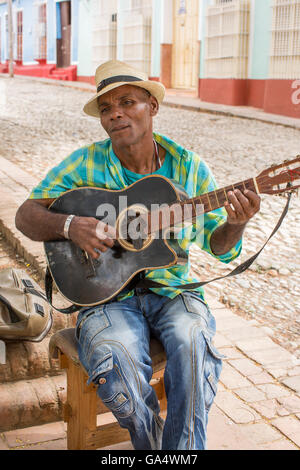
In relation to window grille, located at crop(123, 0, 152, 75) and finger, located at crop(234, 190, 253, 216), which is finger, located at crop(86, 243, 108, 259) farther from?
window grille, located at crop(123, 0, 152, 75)

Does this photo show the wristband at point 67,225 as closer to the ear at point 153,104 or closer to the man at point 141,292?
the man at point 141,292

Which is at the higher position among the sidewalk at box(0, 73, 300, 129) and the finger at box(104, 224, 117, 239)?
the sidewalk at box(0, 73, 300, 129)

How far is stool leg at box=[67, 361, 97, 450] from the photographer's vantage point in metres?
2.41

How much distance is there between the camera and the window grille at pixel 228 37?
47.0 ft

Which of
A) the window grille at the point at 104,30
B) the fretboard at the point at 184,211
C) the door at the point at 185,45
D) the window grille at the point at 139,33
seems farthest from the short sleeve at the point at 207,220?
the window grille at the point at 104,30

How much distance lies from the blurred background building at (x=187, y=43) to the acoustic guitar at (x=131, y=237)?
11.1m

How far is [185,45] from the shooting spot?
58.5 feet

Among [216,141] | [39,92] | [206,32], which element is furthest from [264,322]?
[39,92]

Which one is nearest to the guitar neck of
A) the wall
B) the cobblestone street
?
the cobblestone street

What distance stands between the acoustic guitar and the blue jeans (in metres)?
0.13

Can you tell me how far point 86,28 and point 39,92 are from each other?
4807mm

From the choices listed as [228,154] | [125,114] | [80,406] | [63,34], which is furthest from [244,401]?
[63,34]

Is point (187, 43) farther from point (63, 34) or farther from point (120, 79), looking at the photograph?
point (120, 79)

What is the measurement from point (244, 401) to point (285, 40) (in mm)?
11549
